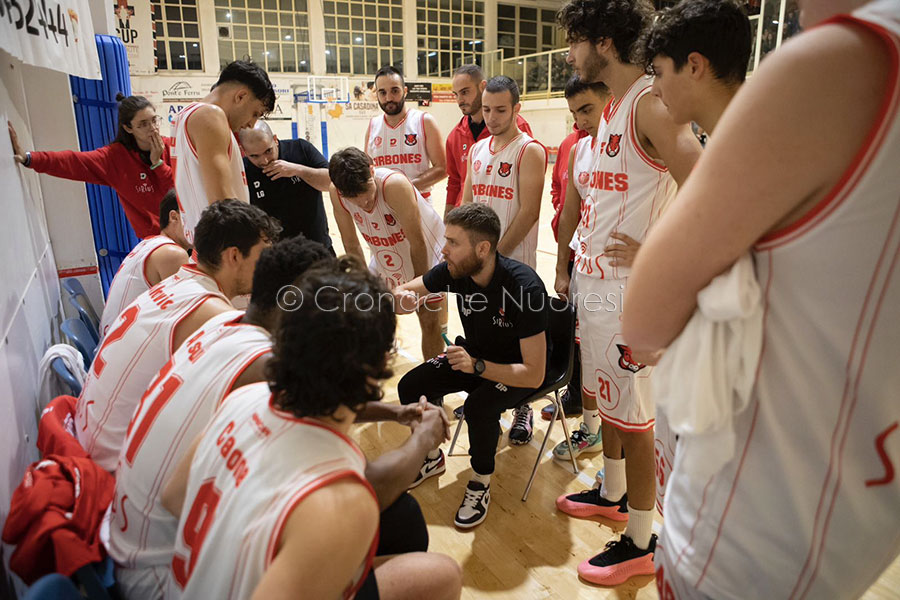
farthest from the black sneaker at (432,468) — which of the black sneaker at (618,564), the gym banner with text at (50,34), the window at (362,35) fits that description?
the window at (362,35)

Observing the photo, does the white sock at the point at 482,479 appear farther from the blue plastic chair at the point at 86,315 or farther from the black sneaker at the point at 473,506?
the blue plastic chair at the point at 86,315

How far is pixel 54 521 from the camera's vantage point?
3.89ft

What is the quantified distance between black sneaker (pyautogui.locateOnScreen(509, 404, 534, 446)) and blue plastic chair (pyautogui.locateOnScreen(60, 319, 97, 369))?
7.16 ft

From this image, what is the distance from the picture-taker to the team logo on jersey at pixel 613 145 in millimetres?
2076

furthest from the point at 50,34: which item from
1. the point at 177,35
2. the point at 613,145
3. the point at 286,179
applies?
the point at 177,35

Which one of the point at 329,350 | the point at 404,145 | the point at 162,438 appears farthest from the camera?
the point at 404,145

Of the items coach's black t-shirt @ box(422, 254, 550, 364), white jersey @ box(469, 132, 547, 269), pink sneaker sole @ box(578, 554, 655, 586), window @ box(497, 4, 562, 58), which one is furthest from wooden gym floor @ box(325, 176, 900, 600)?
window @ box(497, 4, 562, 58)

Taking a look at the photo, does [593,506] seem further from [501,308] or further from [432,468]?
[501,308]

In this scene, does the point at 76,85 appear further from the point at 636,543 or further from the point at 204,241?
the point at 636,543

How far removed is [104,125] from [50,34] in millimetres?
2033

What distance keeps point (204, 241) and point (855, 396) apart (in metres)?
2.02

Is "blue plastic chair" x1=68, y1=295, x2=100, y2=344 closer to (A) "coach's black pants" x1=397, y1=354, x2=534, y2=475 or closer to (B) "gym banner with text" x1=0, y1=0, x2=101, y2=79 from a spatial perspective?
(B) "gym banner with text" x1=0, y1=0, x2=101, y2=79

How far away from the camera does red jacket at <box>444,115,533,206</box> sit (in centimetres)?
436

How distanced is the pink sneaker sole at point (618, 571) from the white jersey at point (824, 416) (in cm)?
143
